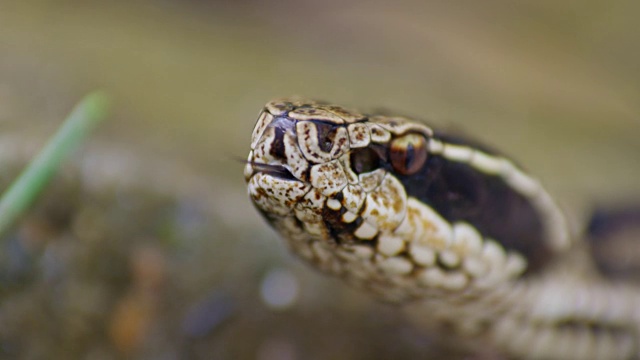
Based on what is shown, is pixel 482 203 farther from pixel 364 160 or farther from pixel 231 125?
pixel 231 125

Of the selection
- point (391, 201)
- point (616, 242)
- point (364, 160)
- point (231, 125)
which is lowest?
point (231, 125)

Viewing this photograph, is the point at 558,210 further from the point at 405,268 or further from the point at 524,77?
the point at 524,77

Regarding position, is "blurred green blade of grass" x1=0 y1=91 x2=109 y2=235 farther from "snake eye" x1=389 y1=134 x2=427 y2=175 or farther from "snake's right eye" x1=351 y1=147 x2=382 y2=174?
"snake eye" x1=389 y1=134 x2=427 y2=175

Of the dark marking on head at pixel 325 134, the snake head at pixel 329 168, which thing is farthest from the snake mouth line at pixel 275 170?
the dark marking on head at pixel 325 134

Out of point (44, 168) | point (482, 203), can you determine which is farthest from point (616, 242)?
point (44, 168)

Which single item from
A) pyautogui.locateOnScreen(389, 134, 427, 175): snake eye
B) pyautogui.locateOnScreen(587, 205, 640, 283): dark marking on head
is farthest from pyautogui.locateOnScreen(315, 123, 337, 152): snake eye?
pyautogui.locateOnScreen(587, 205, 640, 283): dark marking on head
